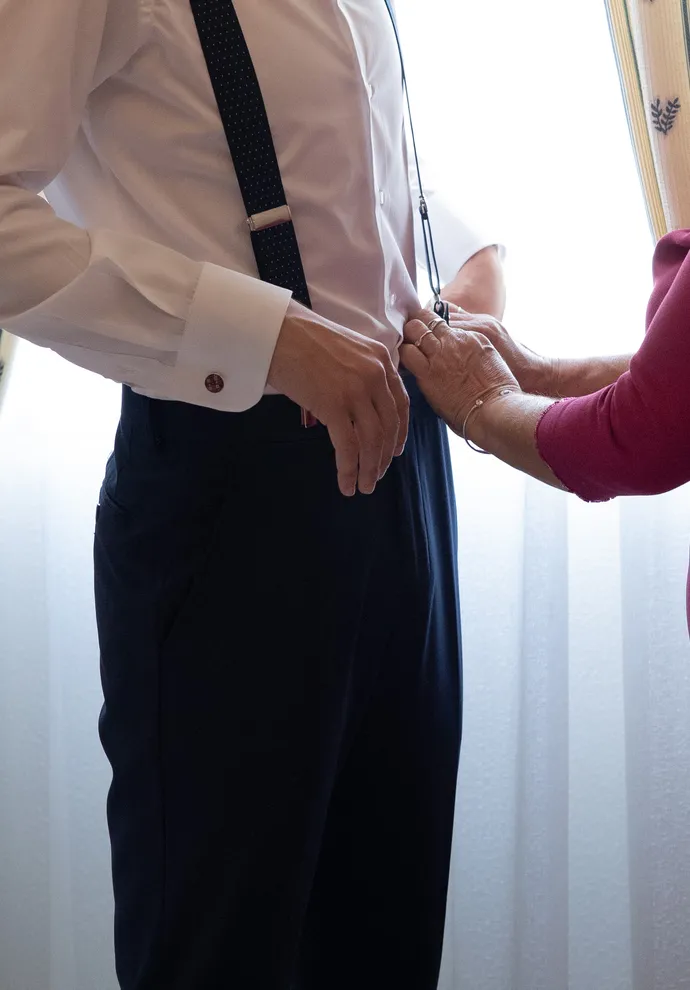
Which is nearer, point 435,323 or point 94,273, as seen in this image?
point 94,273

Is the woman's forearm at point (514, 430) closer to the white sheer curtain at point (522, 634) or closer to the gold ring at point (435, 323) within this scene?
the gold ring at point (435, 323)

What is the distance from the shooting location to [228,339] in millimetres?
774

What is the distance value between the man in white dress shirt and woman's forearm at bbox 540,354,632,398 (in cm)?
26

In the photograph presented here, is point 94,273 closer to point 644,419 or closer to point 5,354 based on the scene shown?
point 644,419

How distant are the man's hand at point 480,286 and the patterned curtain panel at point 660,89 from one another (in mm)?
288

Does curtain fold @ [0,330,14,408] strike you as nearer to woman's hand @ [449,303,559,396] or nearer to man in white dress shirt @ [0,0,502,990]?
man in white dress shirt @ [0,0,502,990]

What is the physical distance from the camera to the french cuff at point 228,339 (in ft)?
2.51

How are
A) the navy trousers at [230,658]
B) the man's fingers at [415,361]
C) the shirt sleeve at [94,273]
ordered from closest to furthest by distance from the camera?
the shirt sleeve at [94,273] < the navy trousers at [230,658] < the man's fingers at [415,361]

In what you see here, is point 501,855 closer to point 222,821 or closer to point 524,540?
point 524,540

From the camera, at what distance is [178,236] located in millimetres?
840

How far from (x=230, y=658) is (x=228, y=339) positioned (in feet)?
0.95

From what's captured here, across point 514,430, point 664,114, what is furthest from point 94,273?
point 664,114

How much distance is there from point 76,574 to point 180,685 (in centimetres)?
73

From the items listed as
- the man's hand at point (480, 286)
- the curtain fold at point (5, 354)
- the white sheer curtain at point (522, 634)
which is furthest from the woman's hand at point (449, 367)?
the curtain fold at point (5, 354)
